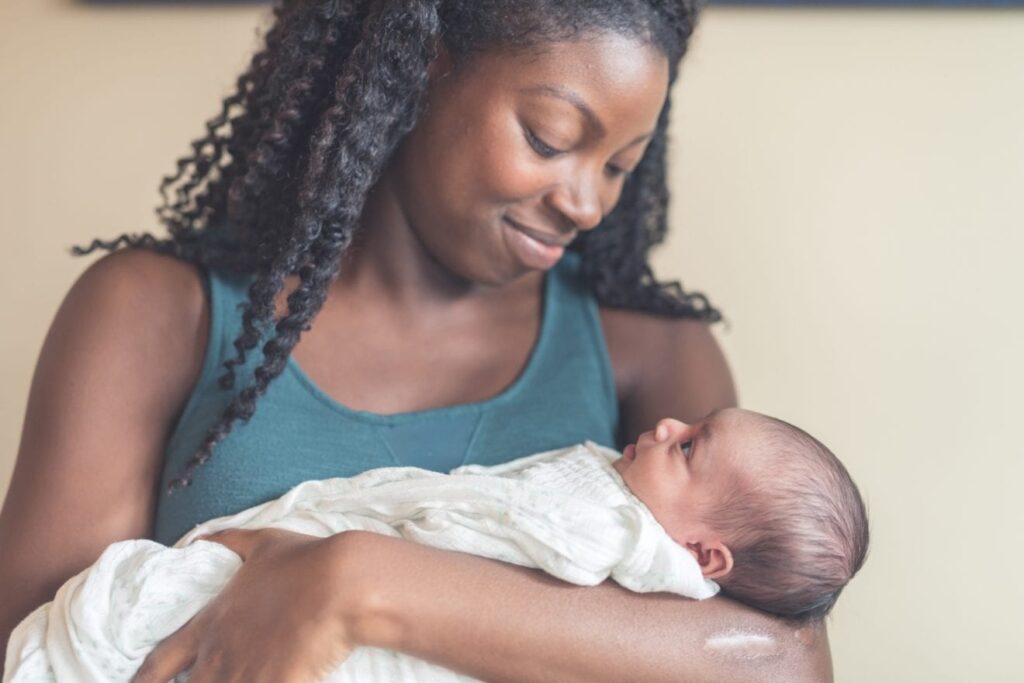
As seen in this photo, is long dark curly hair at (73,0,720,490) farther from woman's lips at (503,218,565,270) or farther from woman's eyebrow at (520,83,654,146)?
woman's lips at (503,218,565,270)

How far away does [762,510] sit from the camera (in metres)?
1.28

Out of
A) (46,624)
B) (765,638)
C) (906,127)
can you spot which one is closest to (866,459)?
(906,127)

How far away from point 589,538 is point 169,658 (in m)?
0.49

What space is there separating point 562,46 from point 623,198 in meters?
0.50

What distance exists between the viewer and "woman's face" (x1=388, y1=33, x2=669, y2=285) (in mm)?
1409

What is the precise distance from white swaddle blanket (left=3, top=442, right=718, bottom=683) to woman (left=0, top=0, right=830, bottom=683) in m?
0.03

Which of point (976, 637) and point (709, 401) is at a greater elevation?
point (709, 401)

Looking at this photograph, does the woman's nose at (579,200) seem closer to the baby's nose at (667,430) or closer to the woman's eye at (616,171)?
the woman's eye at (616,171)

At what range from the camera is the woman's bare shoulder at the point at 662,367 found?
171cm

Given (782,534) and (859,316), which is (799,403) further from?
(782,534)

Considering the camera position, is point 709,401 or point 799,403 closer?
point 709,401

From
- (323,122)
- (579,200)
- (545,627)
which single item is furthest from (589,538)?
(323,122)

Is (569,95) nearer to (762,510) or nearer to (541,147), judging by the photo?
(541,147)

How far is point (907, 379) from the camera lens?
1.90 m
